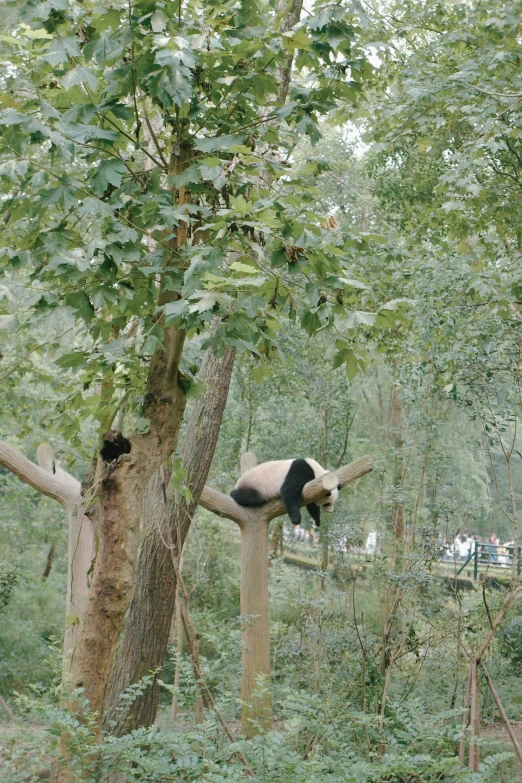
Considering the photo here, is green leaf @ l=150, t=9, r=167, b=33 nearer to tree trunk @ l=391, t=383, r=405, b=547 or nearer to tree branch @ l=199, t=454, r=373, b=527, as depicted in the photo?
tree branch @ l=199, t=454, r=373, b=527

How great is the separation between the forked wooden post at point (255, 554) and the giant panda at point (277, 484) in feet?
0.26

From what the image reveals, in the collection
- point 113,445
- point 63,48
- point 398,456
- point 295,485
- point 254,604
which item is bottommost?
point 113,445

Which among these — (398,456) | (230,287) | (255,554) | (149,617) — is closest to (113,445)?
(230,287)

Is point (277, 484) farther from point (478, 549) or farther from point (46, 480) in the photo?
point (478, 549)

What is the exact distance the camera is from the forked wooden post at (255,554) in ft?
22.7

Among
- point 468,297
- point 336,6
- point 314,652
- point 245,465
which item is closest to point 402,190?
point 468,297

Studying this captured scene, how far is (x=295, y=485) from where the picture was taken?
768 cm

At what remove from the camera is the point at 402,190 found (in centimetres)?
900

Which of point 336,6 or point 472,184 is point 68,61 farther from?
point 472,184

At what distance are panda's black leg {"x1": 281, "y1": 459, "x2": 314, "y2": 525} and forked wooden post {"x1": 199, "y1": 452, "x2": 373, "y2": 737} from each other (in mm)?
83

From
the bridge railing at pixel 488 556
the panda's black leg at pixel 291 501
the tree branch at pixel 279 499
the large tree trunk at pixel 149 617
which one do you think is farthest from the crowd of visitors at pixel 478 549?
the large tree trunk at pixel 149 617

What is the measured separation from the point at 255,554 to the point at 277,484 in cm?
71

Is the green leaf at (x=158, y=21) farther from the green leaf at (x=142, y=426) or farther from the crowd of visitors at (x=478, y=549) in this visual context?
the crowd of visitors at (x=478, y=549)

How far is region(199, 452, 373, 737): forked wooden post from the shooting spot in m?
6.92
